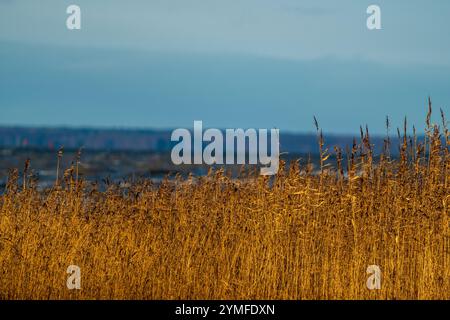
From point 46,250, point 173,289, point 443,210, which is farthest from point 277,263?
point 46,250

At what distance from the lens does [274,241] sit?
11141 mm

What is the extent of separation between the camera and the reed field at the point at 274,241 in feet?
34.9

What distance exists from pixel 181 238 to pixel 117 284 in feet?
3.73

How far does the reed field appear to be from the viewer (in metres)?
10.6

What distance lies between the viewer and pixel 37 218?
12.0 meters

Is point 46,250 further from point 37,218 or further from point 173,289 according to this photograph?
point 173,289
